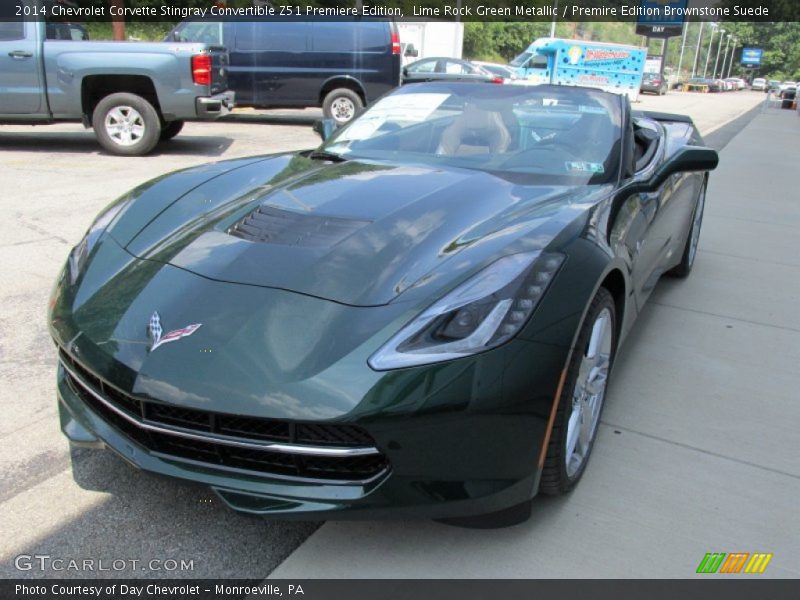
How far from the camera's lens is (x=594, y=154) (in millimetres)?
3018

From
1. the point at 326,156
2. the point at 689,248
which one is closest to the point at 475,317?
the point at 326,156

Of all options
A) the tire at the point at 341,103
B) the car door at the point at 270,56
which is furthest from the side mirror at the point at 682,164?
the car door at the point at 270,56

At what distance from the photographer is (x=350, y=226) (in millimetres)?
2344

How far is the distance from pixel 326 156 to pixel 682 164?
1.62 meters

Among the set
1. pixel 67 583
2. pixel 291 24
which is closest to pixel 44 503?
pixel 67 583

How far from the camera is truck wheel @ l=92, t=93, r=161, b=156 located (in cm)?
864

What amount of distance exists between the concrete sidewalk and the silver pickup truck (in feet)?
21.3

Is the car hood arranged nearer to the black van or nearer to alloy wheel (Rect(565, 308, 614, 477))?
alloy wheel (Rect(565, 308, 614, 477))

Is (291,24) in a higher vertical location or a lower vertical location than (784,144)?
higher

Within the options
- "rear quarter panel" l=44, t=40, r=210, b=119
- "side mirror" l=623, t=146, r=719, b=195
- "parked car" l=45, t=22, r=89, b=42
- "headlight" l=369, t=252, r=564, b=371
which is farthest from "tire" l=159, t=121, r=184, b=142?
"headlight" l=369, t=252, r=564, b=371

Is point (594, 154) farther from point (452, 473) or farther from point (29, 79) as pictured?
point (29, 79)

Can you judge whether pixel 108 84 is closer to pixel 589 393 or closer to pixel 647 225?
pixel 647 225

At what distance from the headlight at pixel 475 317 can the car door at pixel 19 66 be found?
8.45 m

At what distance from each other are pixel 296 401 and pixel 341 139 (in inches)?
83.6
